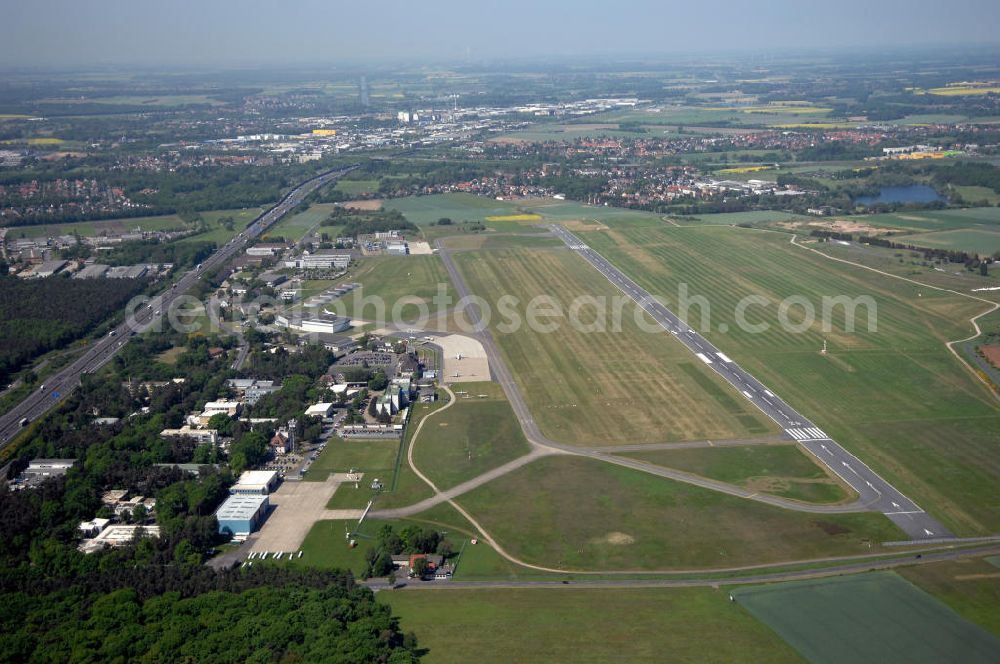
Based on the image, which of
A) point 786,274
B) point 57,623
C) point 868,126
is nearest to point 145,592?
point 57,623

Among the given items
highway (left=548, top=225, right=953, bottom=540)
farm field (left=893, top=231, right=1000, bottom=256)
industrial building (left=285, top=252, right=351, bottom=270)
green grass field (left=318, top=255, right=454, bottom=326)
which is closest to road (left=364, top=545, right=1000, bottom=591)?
highway (left=548, top=225, right=953, bottom=540)

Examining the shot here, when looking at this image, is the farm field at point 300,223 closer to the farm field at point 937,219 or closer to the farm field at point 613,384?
the farm field at point 613,384

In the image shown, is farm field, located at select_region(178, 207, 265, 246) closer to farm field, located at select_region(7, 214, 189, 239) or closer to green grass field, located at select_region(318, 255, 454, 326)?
farm field, located at select_region(7, 214, 189, 239)

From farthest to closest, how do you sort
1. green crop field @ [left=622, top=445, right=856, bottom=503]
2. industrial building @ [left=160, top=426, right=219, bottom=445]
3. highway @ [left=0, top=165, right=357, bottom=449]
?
highway @ [left=0, top=165, right=357, bottom=449]
industrial building @ [left=160, top=426, right=219, bottom=445]
green crop field @ [left=622, top=445, right=856, bottom=503]

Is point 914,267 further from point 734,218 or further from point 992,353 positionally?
point 734,218

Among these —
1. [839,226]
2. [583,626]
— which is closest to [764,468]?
[583,626]

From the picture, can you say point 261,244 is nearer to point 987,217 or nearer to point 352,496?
point 352,496
